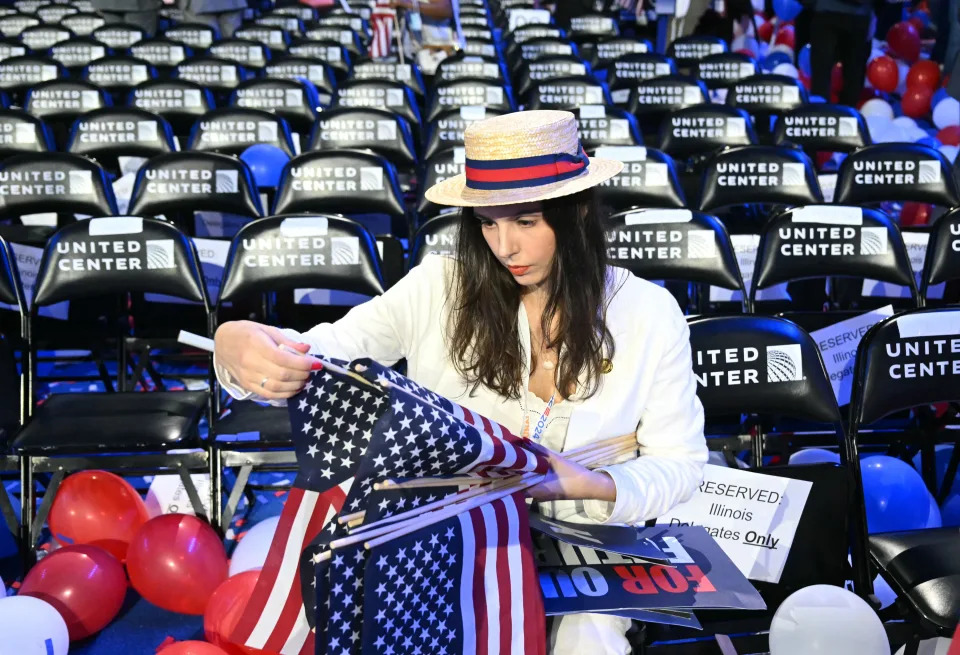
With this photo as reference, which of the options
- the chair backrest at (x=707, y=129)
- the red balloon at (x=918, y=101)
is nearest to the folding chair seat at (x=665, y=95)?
the chair backrest at (x=707, y=129)

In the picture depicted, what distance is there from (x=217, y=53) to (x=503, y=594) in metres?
8.93

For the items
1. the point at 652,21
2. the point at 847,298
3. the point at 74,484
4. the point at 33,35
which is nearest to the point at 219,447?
the point at 74,484

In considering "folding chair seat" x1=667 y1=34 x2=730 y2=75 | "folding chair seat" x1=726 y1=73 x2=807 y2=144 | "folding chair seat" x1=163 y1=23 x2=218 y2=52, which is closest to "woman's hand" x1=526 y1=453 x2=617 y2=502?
"folding chair seat" x1=726 y1=73 x2=807 y2=144

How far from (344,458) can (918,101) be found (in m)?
10.1

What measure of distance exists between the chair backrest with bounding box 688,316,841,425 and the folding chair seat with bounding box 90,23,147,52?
9.23 m

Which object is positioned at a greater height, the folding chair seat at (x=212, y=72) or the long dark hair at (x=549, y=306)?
the long dark hair at (x=549, y=306)

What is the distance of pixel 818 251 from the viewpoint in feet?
12.5

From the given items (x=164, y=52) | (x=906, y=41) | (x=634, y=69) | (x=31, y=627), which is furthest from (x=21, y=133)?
(x=906, y=41)

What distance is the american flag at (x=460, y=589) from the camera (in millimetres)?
1573

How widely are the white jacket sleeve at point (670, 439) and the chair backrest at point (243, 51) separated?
8.23 m

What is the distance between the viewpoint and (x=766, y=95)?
25.4 feet

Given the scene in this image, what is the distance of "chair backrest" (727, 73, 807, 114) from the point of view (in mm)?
7711

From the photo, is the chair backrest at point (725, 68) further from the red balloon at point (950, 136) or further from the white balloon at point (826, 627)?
the white balloon at point (826, 627)

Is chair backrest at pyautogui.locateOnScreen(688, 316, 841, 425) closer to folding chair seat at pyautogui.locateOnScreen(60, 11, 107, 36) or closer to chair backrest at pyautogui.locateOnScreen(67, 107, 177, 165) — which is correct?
chair backrest at pyautogui.locateOnScreen(67, 107, 177, 165)
